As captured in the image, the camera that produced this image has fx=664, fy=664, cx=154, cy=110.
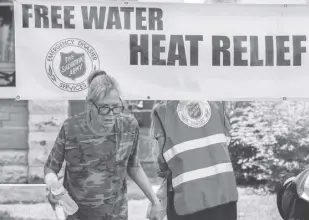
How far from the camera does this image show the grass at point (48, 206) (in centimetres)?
810

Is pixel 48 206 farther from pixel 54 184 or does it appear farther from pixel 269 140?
pixel 54 184

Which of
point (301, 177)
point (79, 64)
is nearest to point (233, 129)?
point (301, 177)

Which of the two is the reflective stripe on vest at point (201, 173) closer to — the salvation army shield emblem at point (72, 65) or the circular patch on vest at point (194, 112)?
the circular patch on vest at point (194, 112)

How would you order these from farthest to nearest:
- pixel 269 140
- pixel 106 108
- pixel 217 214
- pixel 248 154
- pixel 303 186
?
1. pixel 248 154
2. pixel 269 140
3. pixel 303 186
4. pixel 217 214
5. pixel 106 108

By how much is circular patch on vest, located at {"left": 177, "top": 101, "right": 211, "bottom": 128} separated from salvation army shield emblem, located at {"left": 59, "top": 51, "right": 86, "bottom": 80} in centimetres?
73

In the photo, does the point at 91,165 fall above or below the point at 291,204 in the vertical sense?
above

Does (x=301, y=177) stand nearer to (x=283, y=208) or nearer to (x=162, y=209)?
(x=283, y=208)

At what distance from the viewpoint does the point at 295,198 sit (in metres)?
4.82

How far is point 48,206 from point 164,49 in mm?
4635

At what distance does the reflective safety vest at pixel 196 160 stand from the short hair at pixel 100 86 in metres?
0.56

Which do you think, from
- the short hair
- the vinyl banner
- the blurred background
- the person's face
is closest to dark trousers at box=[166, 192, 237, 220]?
the vinyl banner

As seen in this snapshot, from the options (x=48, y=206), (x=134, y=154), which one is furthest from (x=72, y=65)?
(x=48, y=206)

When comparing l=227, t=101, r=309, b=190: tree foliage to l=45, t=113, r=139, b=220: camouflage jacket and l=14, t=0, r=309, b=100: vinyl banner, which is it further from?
l=45, t=113, r=139, b=220: camouflage jacket

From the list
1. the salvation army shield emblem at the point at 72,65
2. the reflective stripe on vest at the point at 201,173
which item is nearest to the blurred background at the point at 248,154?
the reflective stripe on vest at the point at 201,173
